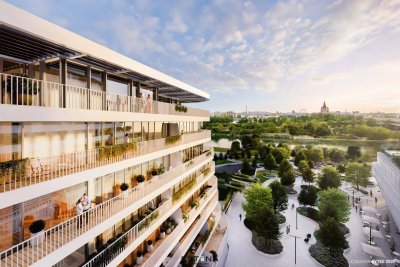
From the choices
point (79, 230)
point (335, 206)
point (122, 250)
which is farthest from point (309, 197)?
point (79, 230)

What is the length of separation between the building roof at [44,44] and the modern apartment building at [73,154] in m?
0.04

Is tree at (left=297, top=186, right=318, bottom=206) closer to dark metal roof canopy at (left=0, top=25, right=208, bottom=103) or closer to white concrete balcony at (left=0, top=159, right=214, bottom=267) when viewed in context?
white concrete balcony at (left=0, top=159, right=214, bottom=267)

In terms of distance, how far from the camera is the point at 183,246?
18.8m

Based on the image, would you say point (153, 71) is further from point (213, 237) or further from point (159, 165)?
point (213, 237)

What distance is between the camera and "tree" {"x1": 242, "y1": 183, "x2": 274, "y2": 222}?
102 ft

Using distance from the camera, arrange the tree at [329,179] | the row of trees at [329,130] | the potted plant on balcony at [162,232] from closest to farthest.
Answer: the potted plant on balcony at [162,232]
the tree at [329,179]
the row of trees at [329,130]

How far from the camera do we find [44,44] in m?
9.35

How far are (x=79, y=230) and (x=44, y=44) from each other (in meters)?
7.35

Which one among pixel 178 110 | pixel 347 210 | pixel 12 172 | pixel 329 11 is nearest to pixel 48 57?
pixel 12 172

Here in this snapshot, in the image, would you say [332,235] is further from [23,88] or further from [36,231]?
[23,88]

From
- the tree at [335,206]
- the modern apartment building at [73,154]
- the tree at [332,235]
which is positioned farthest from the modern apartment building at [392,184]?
the modern apartment building at [73,154]

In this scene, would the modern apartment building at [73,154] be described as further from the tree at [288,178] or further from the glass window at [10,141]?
the tree at [288,178]

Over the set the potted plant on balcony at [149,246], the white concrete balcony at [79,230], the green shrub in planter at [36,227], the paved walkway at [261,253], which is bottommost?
the paved walkway at [261,253]

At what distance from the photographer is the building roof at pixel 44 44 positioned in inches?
300
